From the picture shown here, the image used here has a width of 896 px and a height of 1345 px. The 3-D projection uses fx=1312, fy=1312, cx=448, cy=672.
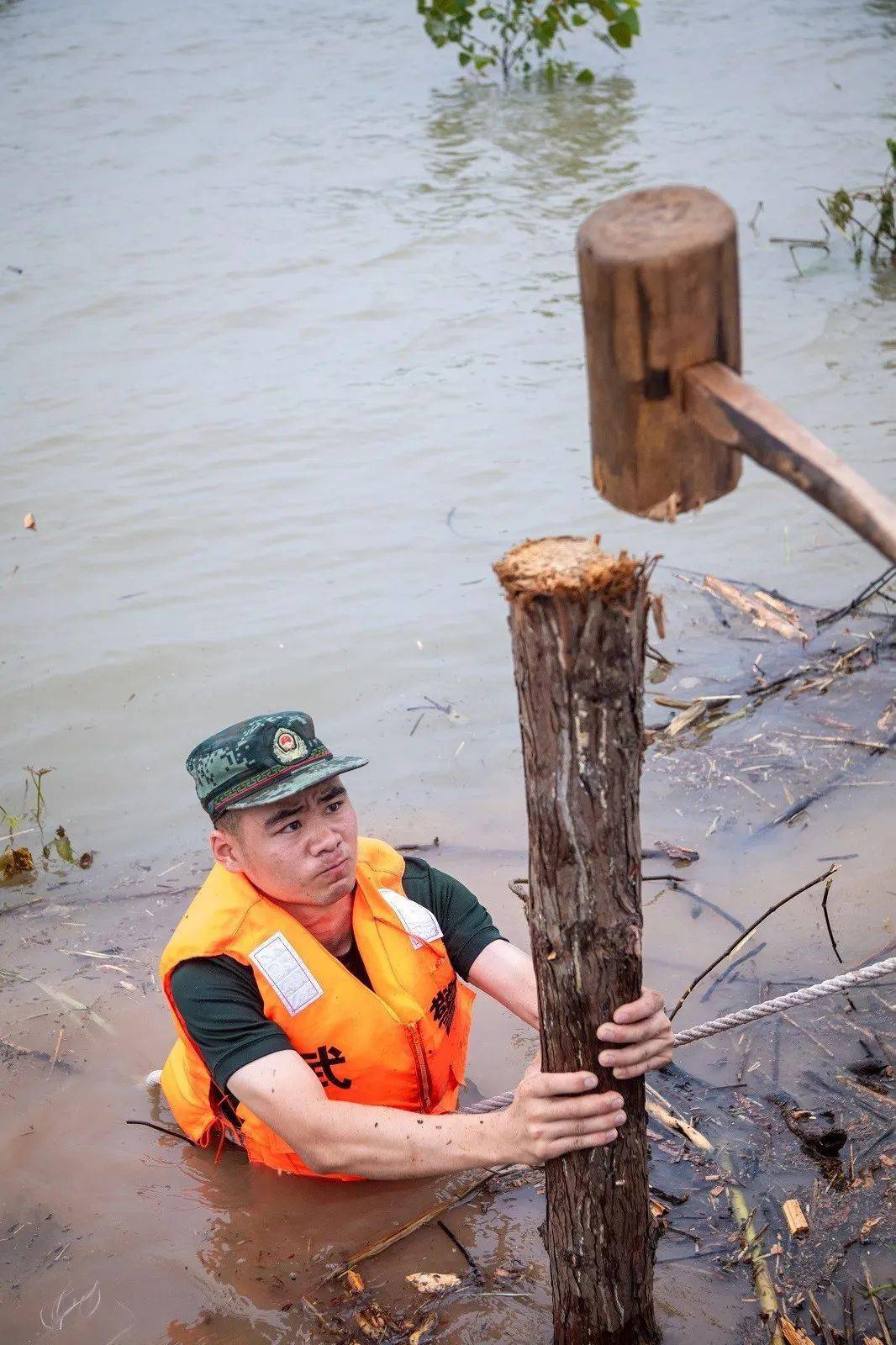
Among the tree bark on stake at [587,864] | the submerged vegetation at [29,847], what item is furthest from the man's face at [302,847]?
the submerged vegetation at [29,847]

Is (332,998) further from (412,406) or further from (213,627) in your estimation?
(412,406)

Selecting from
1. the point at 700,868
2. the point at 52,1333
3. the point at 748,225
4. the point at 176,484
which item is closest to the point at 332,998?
the point at 52,1333

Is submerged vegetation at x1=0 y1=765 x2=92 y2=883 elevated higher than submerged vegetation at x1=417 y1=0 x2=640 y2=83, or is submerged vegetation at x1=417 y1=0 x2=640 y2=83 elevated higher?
submerged vegetation at x1=417 y1=0 x2=640 y2=83

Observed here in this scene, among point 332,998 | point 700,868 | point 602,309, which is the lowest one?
point 700,868

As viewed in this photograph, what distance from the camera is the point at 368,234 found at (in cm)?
1167

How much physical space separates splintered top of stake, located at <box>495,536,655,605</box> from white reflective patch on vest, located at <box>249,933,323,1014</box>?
1.50m

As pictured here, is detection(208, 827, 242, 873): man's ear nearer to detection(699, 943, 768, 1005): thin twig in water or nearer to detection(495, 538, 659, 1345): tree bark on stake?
detection(495, 538, 659, 1345): tree bark on stake

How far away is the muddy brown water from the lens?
3961 millimetres

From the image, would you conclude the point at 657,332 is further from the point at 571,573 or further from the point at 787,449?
the point at 571,573

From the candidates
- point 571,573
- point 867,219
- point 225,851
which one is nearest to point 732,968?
point 225,851

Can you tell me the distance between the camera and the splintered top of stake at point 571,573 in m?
2.35

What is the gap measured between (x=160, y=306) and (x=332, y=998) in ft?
27.4

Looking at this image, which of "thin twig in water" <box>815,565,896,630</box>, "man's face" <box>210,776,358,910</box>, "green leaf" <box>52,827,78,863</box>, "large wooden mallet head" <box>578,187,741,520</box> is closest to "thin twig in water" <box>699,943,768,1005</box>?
"man's face" <box>210,776,358,910</box>

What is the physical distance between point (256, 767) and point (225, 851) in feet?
1.05
